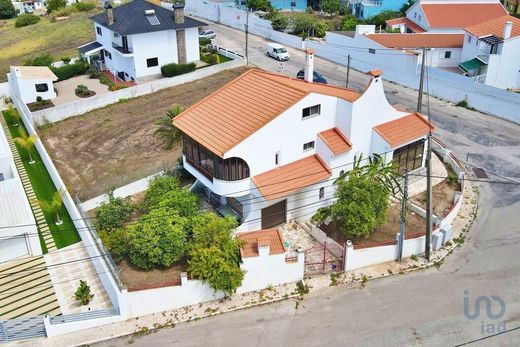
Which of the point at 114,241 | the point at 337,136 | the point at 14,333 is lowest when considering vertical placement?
the point at 14,333

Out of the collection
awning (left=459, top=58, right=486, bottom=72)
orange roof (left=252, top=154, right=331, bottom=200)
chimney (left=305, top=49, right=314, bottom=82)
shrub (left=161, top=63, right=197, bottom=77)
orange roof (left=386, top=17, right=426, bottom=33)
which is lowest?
shrub (left=161, top=63, right=197, bottom=77)

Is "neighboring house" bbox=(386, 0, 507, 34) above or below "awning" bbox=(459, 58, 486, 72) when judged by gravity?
above

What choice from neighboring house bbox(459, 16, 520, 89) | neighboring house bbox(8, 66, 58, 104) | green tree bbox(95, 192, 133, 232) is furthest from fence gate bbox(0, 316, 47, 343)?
neighboring house bbox(459, 16, 520, 89)

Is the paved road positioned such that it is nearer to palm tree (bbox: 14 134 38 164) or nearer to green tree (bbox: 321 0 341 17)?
palm tree (bbox: 14 134 38 164)

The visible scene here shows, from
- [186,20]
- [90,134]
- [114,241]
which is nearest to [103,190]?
[114,241]

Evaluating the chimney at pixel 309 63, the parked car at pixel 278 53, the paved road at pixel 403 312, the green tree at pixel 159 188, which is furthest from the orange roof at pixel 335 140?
the parked car at pixel 278 53

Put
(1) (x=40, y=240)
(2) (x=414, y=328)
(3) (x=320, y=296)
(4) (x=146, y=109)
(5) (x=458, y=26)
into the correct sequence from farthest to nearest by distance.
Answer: (5) (x=458, y=26), (4) (x=146, y=109), (1) (x=40, y=240), (3) (x=320, y=296), (2) (x=414, y=328)

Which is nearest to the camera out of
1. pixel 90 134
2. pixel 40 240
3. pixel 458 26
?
pixel 40 240

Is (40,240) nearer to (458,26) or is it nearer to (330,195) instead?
(330,195)
